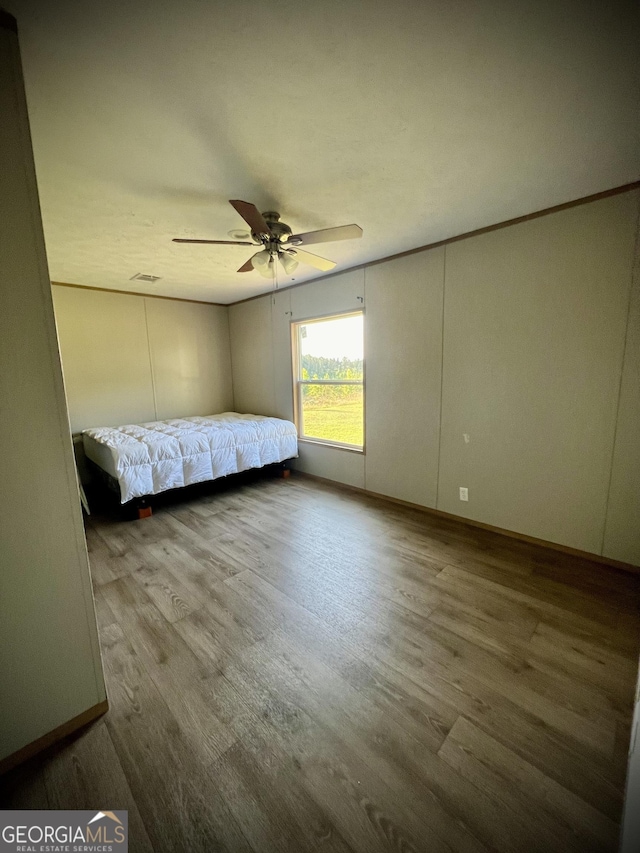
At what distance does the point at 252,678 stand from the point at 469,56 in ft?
8.94

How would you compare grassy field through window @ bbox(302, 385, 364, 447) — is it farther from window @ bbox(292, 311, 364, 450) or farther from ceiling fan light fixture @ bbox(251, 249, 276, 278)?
ceiling fan light fixture @ bbox(251, 249, 276, 278)

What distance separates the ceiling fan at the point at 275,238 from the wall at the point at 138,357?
102 inches

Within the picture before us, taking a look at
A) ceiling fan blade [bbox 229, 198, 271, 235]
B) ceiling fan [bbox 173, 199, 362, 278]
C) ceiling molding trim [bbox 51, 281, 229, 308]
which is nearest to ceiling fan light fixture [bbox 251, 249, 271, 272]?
ceiling fan [bbox 173, 199, 362, 278]

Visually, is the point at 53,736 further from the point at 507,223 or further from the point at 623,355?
the point at 507,223

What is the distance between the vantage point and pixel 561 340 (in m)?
2.38

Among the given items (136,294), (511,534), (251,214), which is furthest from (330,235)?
(136,294)

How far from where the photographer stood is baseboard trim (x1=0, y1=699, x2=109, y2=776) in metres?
1.19

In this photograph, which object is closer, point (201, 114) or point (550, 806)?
point (550, 806)

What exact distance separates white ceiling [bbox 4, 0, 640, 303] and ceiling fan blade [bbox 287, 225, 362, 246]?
232mm

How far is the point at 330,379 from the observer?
162 inches

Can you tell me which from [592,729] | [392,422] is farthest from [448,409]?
[592,729]

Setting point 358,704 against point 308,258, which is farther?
point 308,258

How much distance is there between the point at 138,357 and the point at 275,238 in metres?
3.27

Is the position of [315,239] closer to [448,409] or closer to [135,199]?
[135,199]
